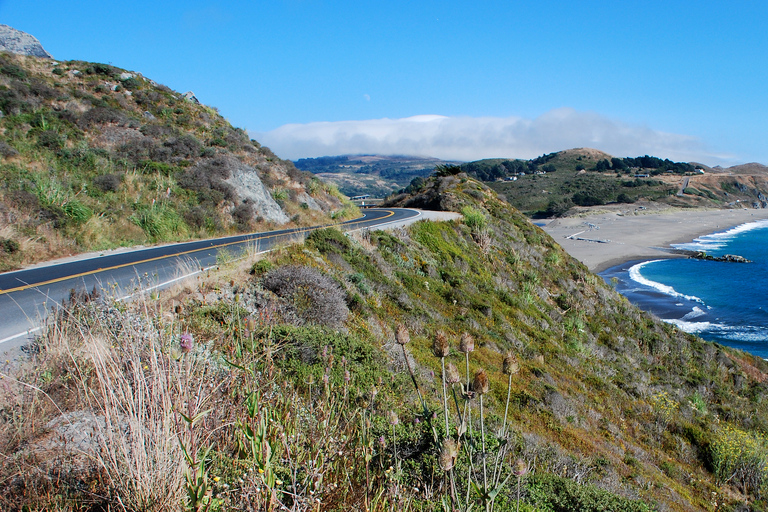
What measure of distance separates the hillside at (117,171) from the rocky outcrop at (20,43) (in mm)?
3224

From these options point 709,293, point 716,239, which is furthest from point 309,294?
point 716,239

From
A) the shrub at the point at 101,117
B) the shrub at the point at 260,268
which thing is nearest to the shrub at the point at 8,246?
the shrub at the point at 260,268

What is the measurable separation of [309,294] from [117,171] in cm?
1267

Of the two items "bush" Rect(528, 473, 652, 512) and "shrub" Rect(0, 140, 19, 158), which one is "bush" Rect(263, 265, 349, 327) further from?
"shrub" Rect(0, 140, 19, 158)

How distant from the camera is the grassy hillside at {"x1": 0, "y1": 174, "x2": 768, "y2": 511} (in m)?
2.20

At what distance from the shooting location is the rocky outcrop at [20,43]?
26016 millimetres

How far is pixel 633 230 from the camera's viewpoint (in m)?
62.0

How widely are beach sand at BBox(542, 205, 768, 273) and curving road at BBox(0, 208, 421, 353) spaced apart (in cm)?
3653

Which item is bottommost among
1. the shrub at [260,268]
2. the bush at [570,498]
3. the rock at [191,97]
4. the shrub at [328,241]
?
the bush at [570,498]

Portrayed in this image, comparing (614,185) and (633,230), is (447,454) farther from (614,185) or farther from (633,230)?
(614,185)

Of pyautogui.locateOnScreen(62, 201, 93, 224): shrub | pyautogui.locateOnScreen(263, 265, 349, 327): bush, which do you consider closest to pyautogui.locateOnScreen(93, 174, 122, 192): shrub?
pyautogui.locateOnScreen(62, 201, 93, 224): shrub

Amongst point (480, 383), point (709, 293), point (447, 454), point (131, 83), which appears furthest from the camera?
point (709, 293)

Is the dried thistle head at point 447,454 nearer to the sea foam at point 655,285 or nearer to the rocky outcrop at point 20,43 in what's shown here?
the rocky outcrop at point 20,43

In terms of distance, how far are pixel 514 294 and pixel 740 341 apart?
52.9 feet
